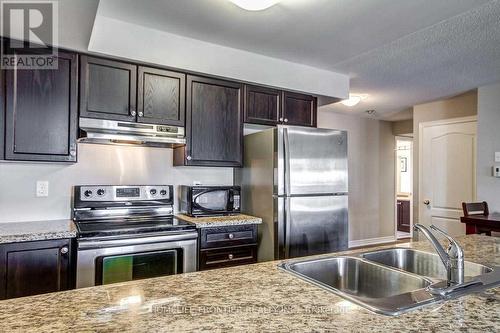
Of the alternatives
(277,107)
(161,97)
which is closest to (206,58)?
(161,97)

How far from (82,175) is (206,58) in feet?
4.73

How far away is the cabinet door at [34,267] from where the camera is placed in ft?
6.39

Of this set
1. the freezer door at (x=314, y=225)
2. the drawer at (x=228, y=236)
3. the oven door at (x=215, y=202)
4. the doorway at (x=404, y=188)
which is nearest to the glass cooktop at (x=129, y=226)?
the drawer at (x=228, y=236)

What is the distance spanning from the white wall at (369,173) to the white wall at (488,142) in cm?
201

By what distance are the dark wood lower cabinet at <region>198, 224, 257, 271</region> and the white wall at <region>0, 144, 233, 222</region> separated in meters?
0.72

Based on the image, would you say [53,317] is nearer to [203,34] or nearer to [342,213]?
[203,34]

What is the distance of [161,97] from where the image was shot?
8.79 ft

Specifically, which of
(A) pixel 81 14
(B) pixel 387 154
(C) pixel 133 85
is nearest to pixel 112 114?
(C) pixel 133 85

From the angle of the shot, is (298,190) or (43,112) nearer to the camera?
(43,112)

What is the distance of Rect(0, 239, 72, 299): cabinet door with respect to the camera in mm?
1947

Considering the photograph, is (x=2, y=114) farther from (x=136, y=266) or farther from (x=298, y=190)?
(x=298, y=190)

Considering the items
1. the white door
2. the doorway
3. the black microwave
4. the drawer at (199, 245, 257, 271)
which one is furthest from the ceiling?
the doorway

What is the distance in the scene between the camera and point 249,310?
90cm

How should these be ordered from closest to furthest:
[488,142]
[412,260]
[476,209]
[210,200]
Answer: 1. [412,260]
2. [210,200]
3. [476,209]
4. [488,142]
